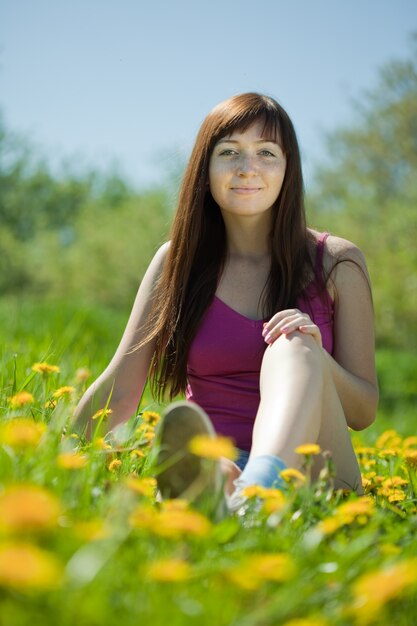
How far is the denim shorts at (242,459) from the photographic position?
237cm

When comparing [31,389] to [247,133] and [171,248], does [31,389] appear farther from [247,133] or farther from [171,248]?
[247,133]

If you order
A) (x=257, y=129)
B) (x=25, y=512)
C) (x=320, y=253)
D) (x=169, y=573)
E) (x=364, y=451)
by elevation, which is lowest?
(x=364, y=451)

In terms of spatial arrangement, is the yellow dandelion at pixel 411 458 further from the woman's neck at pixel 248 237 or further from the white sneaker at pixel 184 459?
the white sneaker at pixel 184 459

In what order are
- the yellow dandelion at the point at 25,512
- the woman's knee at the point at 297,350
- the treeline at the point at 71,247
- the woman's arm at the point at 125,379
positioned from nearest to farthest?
the yellow dandelion at the point at 25,512 → the woman's knee at the point at 297,350 → the woman's arm at the point at 125,379 → the treeline at the point at 71,247

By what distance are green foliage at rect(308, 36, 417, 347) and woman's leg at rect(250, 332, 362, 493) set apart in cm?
1341

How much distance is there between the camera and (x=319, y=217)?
19.8m

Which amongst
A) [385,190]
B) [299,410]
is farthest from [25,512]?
[385,190]

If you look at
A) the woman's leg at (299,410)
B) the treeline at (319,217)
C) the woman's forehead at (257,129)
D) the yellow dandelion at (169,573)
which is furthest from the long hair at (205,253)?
the treeline at (319,217)

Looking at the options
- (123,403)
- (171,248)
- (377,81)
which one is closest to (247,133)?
(171,248)

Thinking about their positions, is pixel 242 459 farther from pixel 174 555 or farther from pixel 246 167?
pixel 174 555

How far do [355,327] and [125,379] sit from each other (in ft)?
2.33

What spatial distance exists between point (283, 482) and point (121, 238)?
2460cm

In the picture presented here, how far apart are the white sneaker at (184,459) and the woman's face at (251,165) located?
108 cm

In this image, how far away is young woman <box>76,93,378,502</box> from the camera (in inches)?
102
